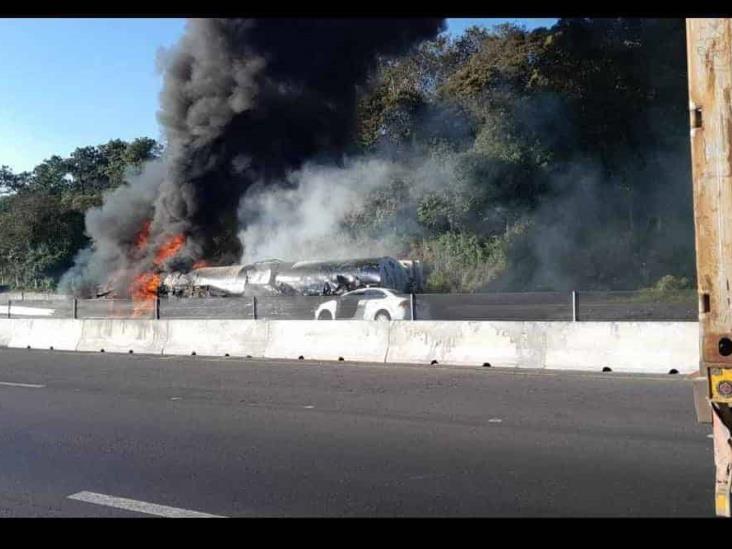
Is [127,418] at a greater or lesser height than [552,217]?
lesser

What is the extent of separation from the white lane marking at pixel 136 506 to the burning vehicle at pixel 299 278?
18.2 m

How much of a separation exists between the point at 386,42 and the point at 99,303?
686 inches

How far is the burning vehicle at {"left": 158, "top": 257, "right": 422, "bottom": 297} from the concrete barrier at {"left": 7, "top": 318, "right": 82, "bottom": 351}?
305 inches

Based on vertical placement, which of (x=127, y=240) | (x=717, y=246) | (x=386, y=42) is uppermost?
(x=386, y=42)

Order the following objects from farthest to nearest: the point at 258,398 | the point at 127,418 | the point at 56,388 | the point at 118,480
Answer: the point at 56,388
the point at 258,398
the point at 127,418
the point at 118,480

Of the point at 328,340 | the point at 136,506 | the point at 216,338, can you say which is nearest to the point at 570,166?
the point at 216,338

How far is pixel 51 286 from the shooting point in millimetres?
44719

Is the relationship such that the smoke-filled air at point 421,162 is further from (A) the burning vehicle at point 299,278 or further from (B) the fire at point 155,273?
(A) the burning vehicle at point 299,278

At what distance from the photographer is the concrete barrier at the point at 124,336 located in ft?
52.5

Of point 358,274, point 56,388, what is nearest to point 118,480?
point 56,388

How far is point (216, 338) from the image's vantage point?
49.7 feet

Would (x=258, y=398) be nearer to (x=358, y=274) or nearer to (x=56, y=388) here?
(x=56, y=388)

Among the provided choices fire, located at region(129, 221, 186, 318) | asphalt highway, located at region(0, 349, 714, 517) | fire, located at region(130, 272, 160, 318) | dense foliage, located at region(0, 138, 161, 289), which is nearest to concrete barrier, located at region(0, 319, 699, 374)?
asphalt highway, located at region(0, 349, 714, 517)

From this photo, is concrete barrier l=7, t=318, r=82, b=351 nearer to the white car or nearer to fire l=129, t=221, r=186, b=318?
the white car
